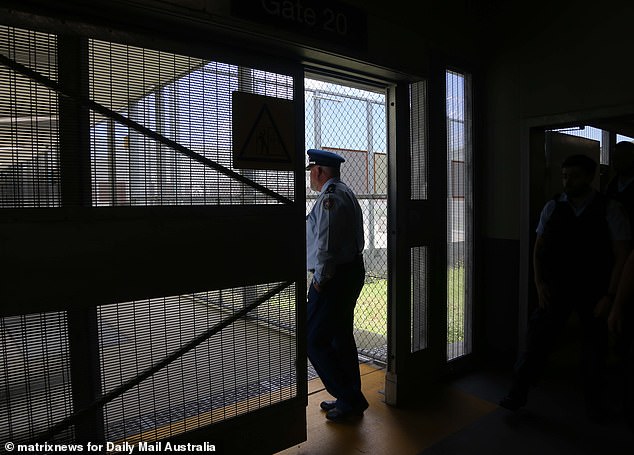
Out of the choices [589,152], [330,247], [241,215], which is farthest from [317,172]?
[589,152]

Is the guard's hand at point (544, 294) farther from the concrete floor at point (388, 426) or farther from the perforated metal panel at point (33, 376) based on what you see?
the perforated metal panel at point (33, 376)

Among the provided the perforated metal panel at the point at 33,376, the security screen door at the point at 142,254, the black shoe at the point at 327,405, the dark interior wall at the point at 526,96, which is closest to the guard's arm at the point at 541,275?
the dark interior wall at the point at 526,96

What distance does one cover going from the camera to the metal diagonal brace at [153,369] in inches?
78.0

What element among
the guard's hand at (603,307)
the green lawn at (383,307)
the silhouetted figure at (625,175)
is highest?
the silhouetted figure at (625,175)

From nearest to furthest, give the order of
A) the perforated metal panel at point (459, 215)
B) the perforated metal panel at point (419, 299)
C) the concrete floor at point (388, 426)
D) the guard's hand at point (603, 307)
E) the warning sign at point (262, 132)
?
the warning sign at point (262, 132), the concrete floor at point (388, 426), the guard's hand at point (603, 307), the perforated metal panel at point (419, 299), the perforated metal panel at point (459, 215)

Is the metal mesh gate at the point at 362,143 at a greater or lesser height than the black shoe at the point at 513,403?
greater

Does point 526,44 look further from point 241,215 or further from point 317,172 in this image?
point 241,215

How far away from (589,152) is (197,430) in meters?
4.14

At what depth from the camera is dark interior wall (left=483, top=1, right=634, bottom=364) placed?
11.0ft

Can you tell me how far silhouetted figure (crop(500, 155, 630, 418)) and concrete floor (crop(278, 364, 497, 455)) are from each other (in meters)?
0.32

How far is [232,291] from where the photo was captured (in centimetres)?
246

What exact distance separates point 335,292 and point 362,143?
1.76 m

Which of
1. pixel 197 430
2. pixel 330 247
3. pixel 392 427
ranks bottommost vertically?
pixel 392 427

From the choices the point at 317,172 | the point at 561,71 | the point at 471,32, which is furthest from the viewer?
the point at 471,32
